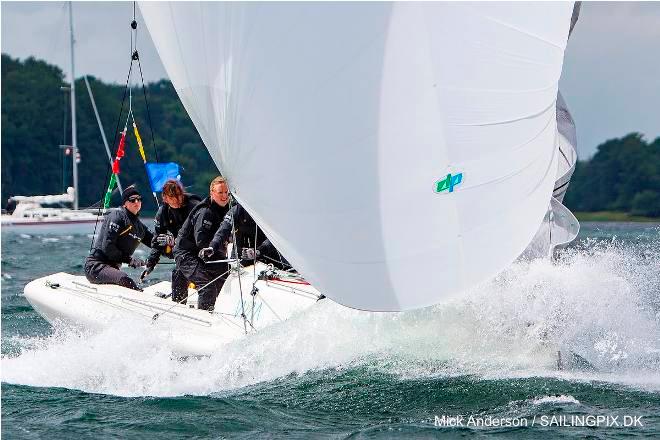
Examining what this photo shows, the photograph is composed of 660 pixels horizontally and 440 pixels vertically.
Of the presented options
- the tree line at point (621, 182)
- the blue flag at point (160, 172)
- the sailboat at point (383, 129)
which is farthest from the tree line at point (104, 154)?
the sailboat at point (383, 129)

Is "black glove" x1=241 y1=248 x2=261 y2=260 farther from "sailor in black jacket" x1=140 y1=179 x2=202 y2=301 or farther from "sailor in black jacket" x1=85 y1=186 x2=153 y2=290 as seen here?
"sailor in black jacket" x1=85 y1=186 x2=153 y2=290

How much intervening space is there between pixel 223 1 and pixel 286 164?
83 cm

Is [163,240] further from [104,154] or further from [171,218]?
[104,154]

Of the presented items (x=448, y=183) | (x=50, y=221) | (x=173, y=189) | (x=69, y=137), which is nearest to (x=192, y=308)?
(x=173, y=189)

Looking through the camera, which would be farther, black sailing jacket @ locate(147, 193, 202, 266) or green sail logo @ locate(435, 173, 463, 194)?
black sailing jacket @ locate(147, 193, 202, 266)

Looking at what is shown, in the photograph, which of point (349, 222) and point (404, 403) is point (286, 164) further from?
point (404, 403)

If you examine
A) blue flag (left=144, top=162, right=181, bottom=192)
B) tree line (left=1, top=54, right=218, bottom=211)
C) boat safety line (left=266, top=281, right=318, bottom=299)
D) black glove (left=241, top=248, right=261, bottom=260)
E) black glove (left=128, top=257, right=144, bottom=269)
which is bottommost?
boat safety line (left=266, top=281, right=318, bottom=299)

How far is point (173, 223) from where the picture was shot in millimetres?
8391

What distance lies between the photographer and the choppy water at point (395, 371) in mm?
5648

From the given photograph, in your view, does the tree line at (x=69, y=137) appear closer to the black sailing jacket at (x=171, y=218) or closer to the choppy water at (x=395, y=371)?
the black sailing jacket at (x=171, y=218)

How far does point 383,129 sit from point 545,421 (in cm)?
162

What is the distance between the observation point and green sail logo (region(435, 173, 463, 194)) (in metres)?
5.38

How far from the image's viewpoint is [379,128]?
5.28 metres

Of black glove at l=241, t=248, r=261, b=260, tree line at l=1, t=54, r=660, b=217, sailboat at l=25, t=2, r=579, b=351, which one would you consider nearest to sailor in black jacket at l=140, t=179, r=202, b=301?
black glove at l=241, t=248, r=261, b=260
